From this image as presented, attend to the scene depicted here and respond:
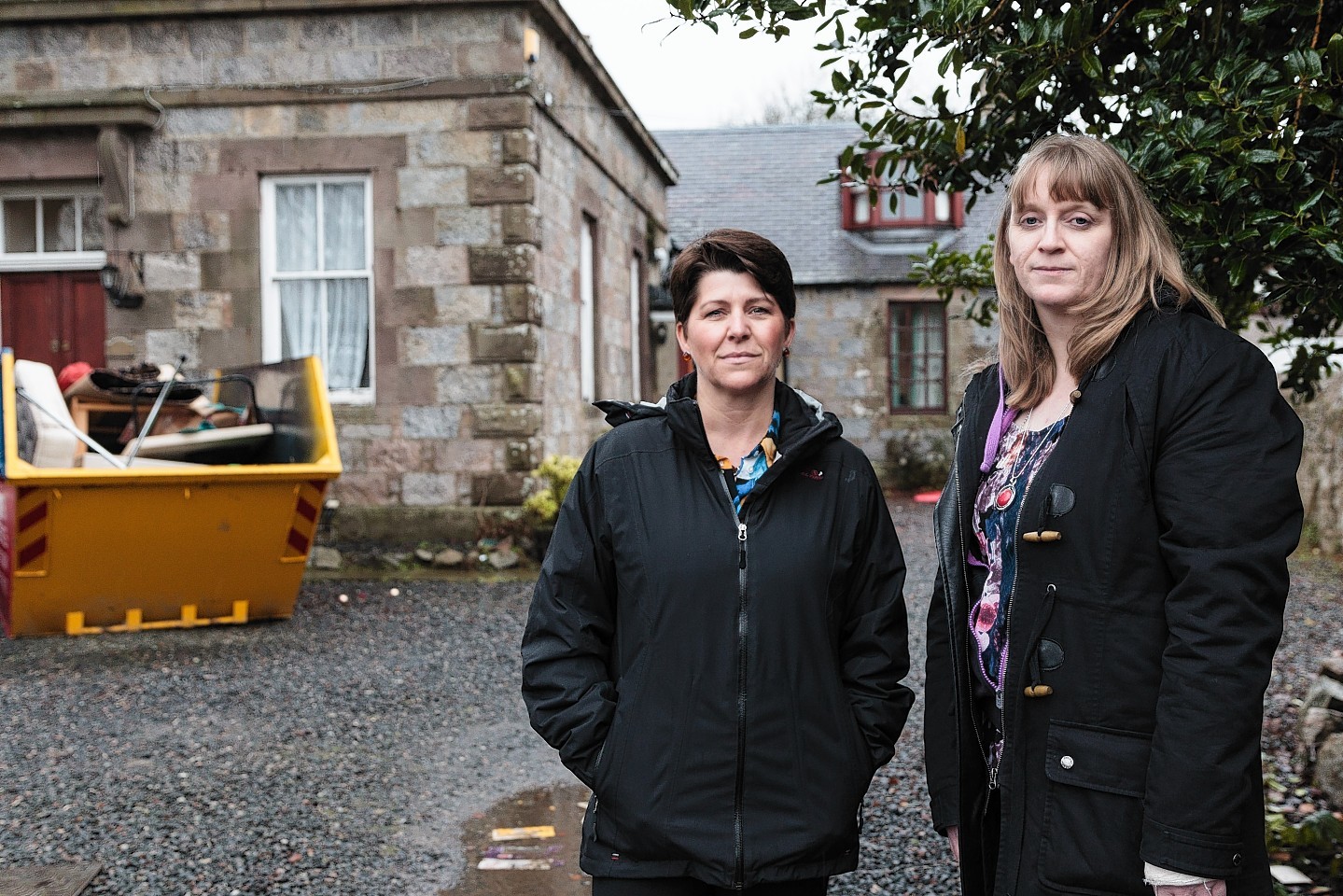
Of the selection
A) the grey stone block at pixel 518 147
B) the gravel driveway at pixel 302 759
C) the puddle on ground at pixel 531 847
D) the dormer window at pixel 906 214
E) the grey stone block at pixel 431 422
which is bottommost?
the puddle on ground at pixel 531 847

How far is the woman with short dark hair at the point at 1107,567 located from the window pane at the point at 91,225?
10.0 m

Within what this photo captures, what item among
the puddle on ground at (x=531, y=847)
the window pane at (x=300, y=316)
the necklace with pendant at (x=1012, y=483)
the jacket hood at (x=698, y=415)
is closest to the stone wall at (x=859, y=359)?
the window pane at (x=300, y=316)

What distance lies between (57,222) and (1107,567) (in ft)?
35.0

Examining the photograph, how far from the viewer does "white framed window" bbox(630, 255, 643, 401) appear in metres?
15.3

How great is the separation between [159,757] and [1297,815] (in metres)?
4.41

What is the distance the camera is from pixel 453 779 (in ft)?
16.0

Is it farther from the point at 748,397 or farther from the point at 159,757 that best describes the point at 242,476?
the point at 748,397

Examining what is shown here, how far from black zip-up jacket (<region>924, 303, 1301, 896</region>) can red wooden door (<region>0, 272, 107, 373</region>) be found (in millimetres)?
10104

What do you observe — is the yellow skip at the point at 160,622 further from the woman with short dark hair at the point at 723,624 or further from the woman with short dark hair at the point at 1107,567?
the woman with short dark hair at the point at 1107,567

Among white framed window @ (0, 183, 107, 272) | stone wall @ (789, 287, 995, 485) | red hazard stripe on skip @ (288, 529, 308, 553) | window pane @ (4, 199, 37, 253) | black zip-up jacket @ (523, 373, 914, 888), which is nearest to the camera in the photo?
black zip-up jacket @ (523, 373, 914, 888)

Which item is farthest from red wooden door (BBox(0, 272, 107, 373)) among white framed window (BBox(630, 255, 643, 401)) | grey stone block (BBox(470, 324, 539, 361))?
white framed window (BBox(630, 255, 643, 401))

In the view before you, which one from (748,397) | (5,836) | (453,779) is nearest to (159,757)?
(5,836)

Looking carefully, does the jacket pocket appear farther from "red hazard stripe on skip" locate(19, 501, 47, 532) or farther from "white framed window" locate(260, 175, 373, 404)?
"white framed window" locate(260, 175, 373, 404)

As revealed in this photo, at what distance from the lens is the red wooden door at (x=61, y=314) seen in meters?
10.5
